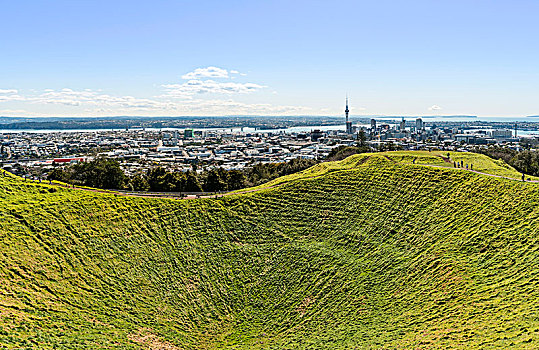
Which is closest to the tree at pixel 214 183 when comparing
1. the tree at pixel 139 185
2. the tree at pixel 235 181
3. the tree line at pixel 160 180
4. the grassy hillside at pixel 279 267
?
the tree line at pixel 160 180

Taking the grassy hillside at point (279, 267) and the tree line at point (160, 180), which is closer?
the grassy hillside at point (279, 267)

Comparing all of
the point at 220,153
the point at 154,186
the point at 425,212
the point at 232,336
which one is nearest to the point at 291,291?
the point at 232,336

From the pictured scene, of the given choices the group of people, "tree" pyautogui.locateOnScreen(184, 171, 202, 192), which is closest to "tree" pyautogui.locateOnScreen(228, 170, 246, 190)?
"tree" pyautogui.locateOnScreen(184, 171, 202, 192)

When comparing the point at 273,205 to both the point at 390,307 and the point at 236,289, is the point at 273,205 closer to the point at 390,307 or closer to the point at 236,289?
the point at 236,289

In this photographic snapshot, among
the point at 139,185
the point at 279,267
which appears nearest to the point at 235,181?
the point at 139,185

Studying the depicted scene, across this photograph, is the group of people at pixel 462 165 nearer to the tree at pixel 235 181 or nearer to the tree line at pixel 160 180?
the tree line at pixel 160 180

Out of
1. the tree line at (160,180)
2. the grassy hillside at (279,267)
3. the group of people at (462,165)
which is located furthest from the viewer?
the tree line at (160,180)

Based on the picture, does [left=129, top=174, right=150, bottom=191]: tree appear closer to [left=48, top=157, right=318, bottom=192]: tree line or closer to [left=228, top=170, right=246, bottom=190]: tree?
[left=48, top=157, right=318, bottom=192]: tree line

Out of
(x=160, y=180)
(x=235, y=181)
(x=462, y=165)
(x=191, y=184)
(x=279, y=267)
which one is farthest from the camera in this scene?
(x=235, y=181)

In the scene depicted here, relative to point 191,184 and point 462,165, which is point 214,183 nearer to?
point 191,184
